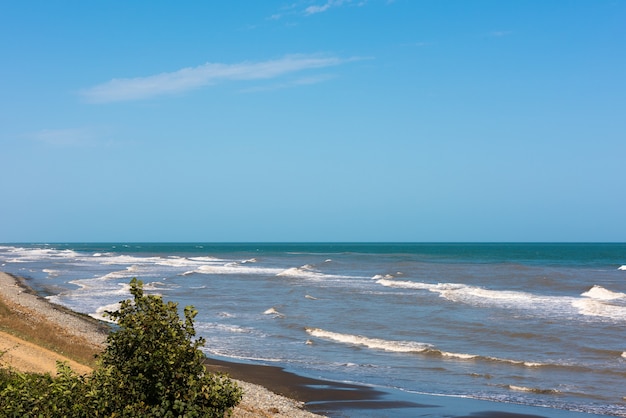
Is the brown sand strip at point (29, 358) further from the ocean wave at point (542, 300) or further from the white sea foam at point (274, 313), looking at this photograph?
the ocean wave at point (542, 300)

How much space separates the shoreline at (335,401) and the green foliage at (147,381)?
8619 mm

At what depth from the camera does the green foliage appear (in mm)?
6770

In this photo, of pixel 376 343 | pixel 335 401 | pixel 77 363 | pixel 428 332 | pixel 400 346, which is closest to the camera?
pixel 77 363

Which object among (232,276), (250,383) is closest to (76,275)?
(232,276)

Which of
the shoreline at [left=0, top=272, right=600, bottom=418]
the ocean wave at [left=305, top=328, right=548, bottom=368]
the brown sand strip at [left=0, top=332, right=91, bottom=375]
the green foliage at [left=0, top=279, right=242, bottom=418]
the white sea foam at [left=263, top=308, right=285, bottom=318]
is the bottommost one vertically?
the shoreline at [left=0, top=272, right=600, bottom=418]

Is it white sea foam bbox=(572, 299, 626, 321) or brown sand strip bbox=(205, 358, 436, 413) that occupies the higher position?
white sea foam bbox=(572, 299, 626, 321)

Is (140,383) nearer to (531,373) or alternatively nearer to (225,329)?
(531,373)

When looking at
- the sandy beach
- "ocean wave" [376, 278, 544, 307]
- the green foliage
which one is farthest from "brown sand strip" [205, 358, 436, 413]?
"ocean wave" [376, 278, 544, 307]

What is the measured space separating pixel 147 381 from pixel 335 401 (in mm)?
12664

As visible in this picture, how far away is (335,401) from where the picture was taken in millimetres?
18703

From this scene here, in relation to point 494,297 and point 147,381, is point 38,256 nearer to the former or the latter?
point 494,297

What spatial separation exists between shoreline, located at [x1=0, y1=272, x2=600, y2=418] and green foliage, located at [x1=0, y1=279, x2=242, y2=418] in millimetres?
8619

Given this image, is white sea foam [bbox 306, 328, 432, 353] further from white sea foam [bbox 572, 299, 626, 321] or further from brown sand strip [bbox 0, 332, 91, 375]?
white sea foam [bbox 572, 299, 626, 321]

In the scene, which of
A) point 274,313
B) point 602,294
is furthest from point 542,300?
point 274,313
